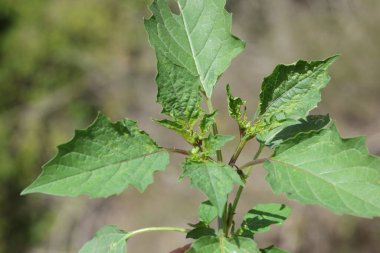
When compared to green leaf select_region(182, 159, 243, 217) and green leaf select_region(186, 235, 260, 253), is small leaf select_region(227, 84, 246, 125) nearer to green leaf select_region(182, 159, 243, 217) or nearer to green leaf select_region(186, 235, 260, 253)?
green leaf select_region(182, 159, 243, 217)

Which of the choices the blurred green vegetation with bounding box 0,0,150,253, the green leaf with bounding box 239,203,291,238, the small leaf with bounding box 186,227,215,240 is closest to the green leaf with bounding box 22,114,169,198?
the small leaf with bounding box 186,227,215,240

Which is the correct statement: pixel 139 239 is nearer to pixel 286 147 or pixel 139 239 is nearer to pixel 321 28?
pixel 321 28

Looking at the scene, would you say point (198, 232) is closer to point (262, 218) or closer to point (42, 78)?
point (262, 218)

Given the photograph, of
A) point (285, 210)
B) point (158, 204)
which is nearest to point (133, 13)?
point (158, 204)

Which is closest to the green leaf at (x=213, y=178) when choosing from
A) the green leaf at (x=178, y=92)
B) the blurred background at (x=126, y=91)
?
the green leaf at (x=178, y=92)

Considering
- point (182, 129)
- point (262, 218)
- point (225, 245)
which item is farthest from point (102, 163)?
point (262, 218)

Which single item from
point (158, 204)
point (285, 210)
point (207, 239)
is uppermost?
point (158, 204)
